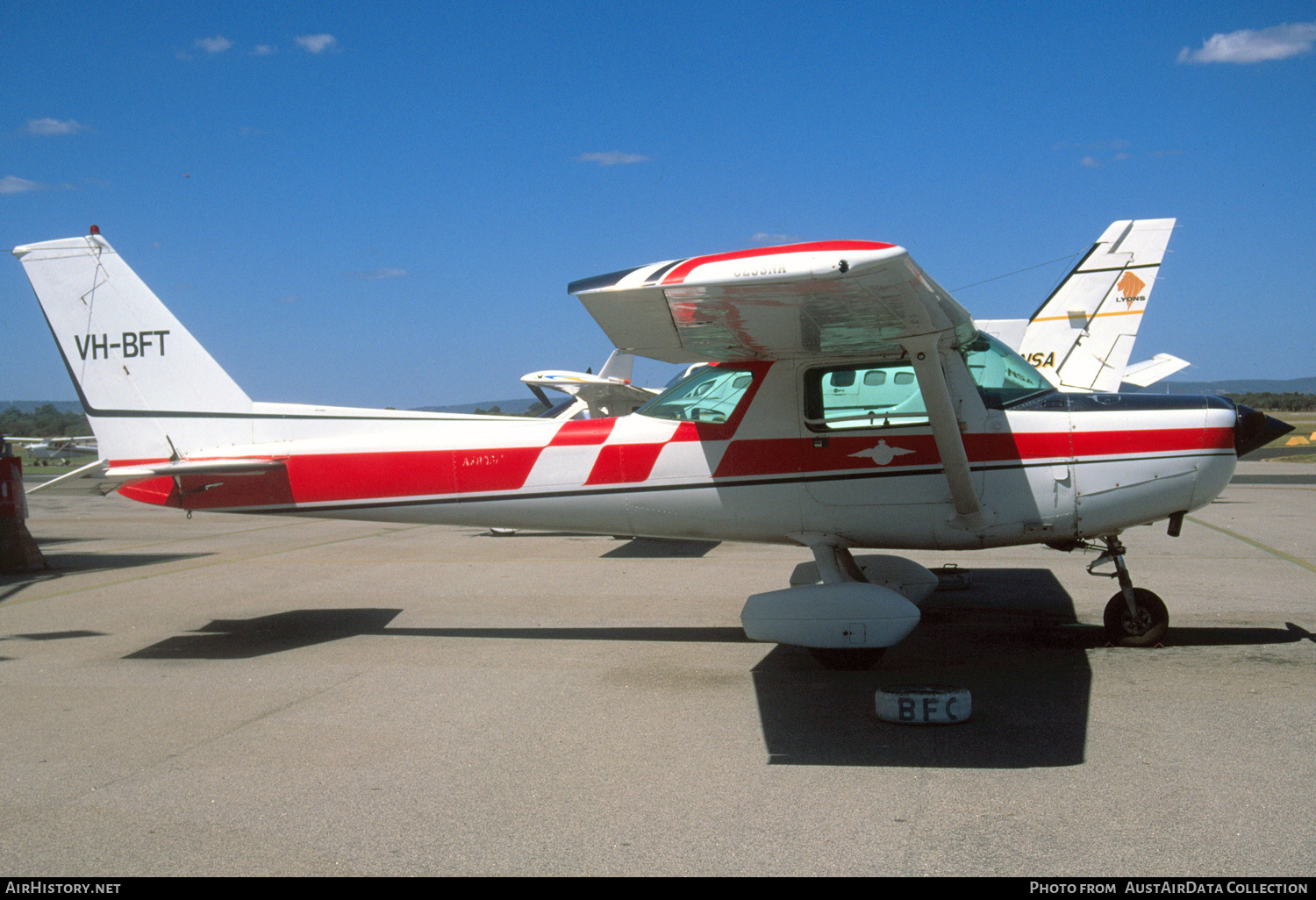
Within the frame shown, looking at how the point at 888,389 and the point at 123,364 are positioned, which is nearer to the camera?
the point at 888,389

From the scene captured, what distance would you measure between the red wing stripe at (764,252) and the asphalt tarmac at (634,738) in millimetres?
2398

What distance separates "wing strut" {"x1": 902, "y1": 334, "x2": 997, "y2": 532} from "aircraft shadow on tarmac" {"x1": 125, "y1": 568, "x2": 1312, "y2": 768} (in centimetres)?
105

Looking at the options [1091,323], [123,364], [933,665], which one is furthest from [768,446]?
[1091,323]

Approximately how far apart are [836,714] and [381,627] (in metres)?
4.40

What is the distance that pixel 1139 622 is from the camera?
6547 millimetres

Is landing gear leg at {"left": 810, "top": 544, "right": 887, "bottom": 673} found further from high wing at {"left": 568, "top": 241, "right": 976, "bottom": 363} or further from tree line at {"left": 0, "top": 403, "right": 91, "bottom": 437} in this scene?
tree line at {"left": 0, "top": 403, "right": 91, "bottom": 437}

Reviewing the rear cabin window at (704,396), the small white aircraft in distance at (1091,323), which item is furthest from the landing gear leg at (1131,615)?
the small white aircraft in distance at (1091,323)

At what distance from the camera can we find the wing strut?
18.2ft

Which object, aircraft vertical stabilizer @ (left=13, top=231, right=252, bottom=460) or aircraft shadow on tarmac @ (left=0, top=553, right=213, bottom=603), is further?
aircraft shadow on tarmac @ (left=0, top=553, right=213, bottom=603)

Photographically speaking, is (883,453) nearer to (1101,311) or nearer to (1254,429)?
(1254,429)

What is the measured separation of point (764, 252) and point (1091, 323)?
14473mm

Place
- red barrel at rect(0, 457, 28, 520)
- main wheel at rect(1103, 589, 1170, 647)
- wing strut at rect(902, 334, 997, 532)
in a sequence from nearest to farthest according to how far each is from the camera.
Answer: wing strut at rect(902, 334, 997, 532), main wheel at rect(1103, 589, 1170, 647), red barrel at rect(0, 457, 28, 520)

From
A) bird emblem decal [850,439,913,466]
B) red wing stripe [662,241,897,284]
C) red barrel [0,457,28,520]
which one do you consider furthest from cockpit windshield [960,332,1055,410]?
red barrel [0,457,28,520]

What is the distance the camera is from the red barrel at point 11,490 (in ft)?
38.4
